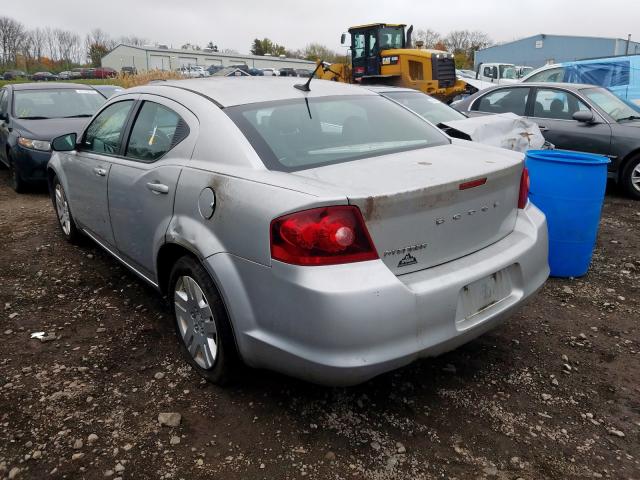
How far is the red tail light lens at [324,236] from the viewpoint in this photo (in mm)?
2100

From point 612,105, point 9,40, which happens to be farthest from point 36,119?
point 9,40

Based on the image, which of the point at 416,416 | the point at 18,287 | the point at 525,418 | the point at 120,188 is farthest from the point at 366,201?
the point at 18,287

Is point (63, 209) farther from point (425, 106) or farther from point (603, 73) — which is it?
point (603, 73)

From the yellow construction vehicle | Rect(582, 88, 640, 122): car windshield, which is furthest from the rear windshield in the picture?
the yellow construction vehicle

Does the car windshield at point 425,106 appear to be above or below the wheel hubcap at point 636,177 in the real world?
above

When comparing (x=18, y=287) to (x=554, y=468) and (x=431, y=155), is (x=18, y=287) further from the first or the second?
(x=554, y=468)

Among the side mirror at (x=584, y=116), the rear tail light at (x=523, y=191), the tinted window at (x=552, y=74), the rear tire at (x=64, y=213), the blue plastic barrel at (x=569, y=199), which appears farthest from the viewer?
the tinted window at (x=552, y=74)

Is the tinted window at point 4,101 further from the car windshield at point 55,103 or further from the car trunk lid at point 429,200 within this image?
the car trunk lid at point 429,200

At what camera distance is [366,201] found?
2.12 metres

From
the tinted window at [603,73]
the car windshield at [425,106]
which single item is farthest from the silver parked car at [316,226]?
the tinted window at [603,73]

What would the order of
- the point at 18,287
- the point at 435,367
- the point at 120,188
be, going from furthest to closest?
the point at 18,287 → the point at 120,188 → the point at 435,367

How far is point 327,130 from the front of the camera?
290cm

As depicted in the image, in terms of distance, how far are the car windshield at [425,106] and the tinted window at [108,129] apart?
12.6ft

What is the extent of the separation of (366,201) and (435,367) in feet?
4.35
